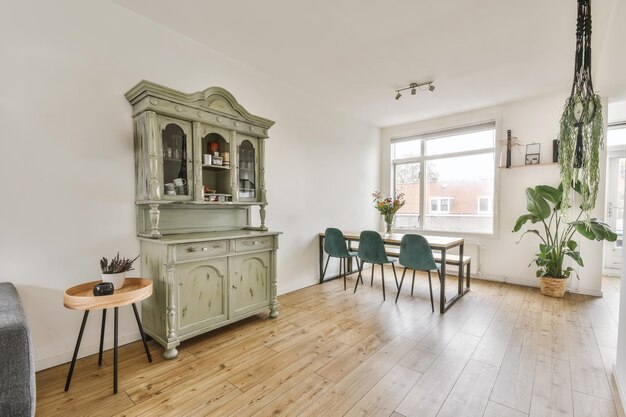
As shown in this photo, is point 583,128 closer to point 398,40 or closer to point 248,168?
point 398,40

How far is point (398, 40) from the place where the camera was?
2.84 metres

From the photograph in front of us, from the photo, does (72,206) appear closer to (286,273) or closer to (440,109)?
(286,273)

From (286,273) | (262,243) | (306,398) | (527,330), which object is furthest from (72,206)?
(527,330)

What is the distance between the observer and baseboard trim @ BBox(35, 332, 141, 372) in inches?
82.0

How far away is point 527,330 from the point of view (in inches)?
110

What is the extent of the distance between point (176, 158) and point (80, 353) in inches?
67.3

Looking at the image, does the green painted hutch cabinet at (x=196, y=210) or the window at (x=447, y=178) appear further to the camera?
the window at (x=447, y=178)

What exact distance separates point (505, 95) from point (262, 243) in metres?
4.04

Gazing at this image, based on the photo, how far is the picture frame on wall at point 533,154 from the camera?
13.9ft

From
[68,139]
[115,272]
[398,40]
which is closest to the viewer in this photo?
[115,272]

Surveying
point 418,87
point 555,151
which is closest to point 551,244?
point 555,151

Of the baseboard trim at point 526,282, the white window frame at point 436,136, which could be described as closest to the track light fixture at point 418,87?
the white window frame at point 436,136

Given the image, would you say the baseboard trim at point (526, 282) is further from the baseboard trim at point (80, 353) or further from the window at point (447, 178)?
the baseboard trim at point (80, 353)

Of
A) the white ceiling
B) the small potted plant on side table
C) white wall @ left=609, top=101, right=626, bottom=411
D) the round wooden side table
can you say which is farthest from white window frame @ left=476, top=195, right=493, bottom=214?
the small potted plant on side table
